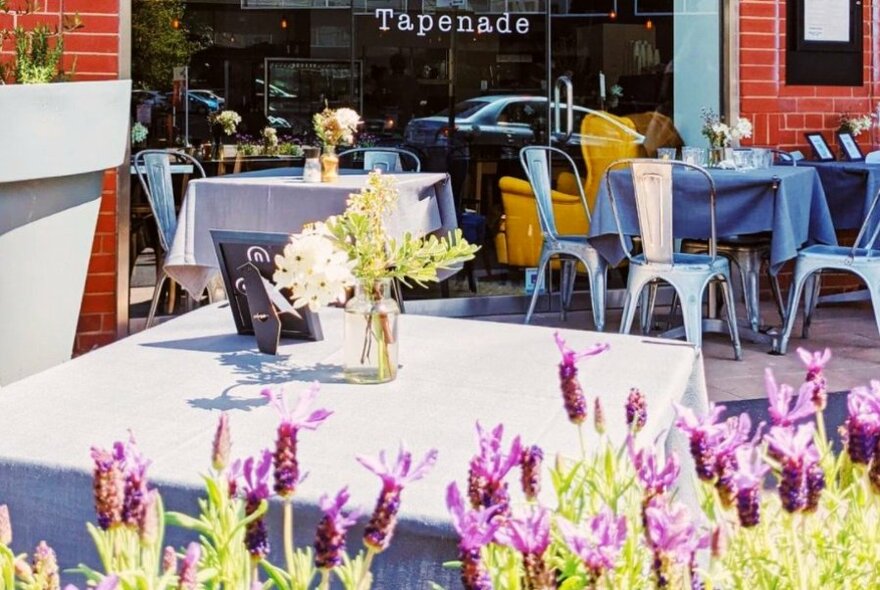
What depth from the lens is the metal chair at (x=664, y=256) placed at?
205 inches

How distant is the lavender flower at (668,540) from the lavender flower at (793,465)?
0.13m

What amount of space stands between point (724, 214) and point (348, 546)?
14.2 ft

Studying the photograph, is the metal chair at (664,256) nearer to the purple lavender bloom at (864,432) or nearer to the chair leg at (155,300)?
the chair leg at (155,300)

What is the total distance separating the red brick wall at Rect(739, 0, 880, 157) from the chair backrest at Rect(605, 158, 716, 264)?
185 centimetres

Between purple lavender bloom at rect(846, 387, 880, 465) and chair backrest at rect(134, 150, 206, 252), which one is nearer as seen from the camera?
purple lavender bloom at rect(846, 387, 880, 465)

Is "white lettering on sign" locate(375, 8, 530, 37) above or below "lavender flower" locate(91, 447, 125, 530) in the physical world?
above

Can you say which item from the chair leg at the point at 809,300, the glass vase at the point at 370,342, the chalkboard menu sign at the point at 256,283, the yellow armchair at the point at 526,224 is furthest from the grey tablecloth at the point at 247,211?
the glass vase at the point at 370,342

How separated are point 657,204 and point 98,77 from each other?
2.58 meters

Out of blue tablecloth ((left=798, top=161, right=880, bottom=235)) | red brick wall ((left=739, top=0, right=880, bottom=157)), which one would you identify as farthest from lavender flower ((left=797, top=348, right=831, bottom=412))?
red brick wall ((left=739, top=0, right=880, bottom=157))

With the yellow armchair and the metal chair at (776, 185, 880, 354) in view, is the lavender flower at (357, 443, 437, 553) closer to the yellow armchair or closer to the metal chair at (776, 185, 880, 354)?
the metal chair at (776, 185, 880, 354)

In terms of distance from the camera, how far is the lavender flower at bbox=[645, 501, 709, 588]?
0.80 m

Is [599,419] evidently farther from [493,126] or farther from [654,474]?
[493,126]

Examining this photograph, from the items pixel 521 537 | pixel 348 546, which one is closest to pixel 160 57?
pixel 348 546

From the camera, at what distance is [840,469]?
127 centimetres
